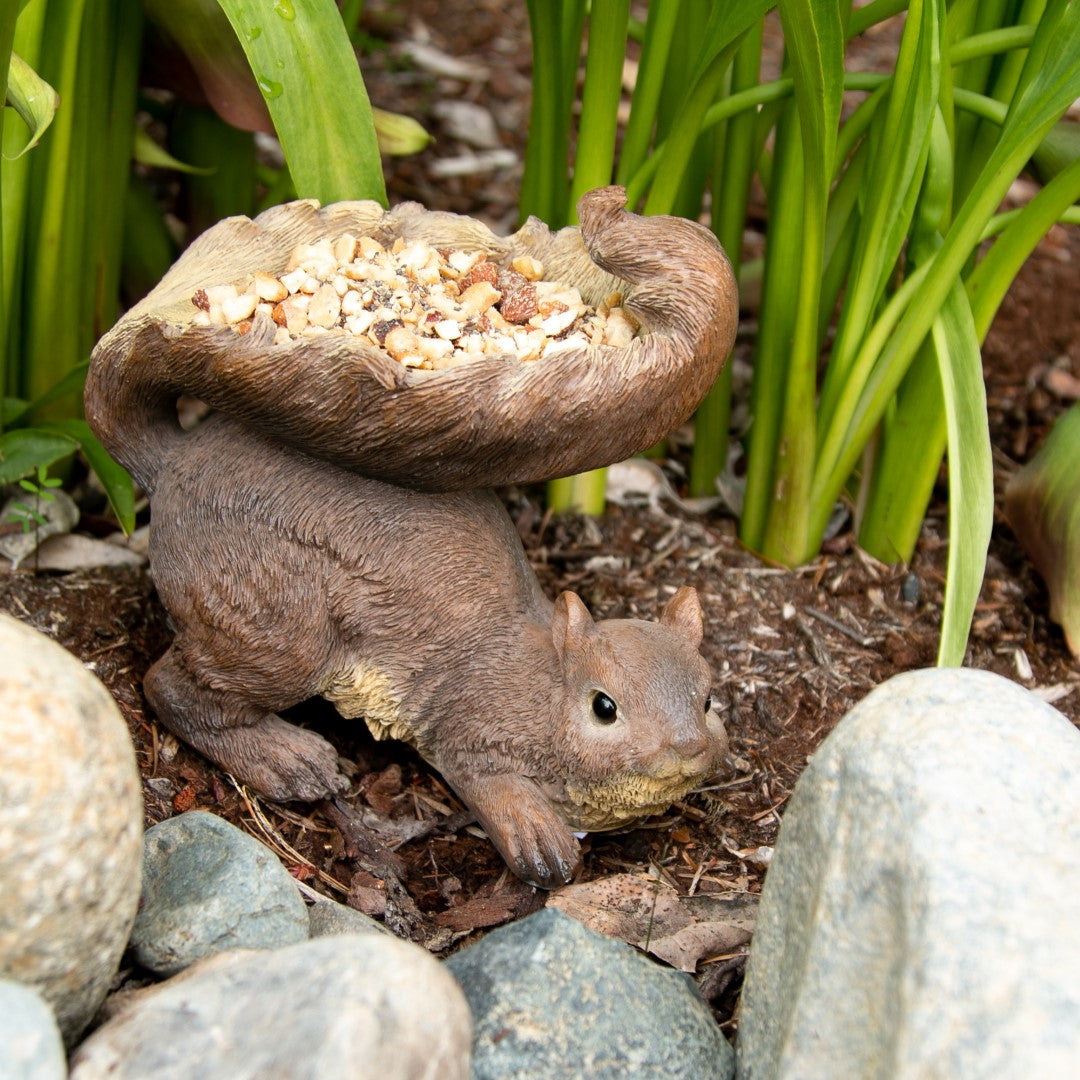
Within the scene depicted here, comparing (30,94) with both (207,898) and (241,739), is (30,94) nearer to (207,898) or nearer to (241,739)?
(241,739)

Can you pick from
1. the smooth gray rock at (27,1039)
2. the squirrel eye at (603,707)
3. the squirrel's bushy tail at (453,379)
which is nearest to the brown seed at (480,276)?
the squirrel's bushy tail at (453,379)

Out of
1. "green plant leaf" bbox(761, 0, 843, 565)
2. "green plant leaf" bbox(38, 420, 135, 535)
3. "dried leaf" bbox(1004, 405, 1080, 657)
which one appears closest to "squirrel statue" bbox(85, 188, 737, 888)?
"green plant leaf" bbox(38, 420, 135, 535)

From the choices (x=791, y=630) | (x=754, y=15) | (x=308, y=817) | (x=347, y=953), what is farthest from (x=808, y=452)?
(x=347, y=953)

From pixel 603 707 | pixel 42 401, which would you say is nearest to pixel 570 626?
pixel 603 707

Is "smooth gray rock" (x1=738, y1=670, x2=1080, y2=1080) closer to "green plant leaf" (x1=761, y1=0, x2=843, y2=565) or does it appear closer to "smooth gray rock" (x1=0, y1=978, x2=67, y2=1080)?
"smooth gray rock" (x1=0, y1=978, x2=67, y2=1080)

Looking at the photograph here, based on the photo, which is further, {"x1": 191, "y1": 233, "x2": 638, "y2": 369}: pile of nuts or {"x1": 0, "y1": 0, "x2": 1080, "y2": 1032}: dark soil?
{"x1": 0, "y1": 0, "x2": 1080, "y2": 1032}: dark soil

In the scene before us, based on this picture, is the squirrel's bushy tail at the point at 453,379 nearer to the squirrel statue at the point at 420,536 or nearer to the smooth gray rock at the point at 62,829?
the squirrel statue at the point at 420,536

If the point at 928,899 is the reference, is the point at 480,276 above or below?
above
